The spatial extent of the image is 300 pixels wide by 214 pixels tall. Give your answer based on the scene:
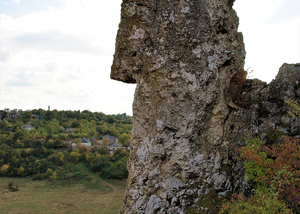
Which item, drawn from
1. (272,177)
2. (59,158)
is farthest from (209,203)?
(59,158)

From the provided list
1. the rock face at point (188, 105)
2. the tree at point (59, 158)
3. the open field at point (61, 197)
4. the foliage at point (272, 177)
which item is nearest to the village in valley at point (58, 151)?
the tree at point (59, 158)

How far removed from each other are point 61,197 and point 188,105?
40.9m

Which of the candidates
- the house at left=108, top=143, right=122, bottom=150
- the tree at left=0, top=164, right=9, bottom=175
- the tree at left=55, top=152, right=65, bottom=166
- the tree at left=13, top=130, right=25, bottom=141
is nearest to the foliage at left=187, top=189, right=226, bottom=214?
the tree at left=0, top=164, right=9, bottom=175

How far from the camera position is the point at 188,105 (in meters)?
6.83

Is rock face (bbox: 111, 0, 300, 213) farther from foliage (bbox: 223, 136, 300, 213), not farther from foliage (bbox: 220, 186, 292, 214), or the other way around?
foliage (bbox: 220, 186, 292, 214)

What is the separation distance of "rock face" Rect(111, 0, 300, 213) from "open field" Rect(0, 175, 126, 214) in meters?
26.4

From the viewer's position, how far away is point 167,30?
6984 millimetres

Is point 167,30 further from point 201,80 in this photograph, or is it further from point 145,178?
point 145,178

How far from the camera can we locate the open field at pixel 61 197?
33812mm

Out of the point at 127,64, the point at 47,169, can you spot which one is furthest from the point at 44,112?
the point at 127,64

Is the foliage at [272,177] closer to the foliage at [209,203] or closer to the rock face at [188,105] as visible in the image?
the foliage at [209,203]

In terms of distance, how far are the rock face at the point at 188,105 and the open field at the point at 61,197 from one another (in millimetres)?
26355

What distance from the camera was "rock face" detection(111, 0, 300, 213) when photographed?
22.0 feet

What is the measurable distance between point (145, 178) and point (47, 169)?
53.2 m
